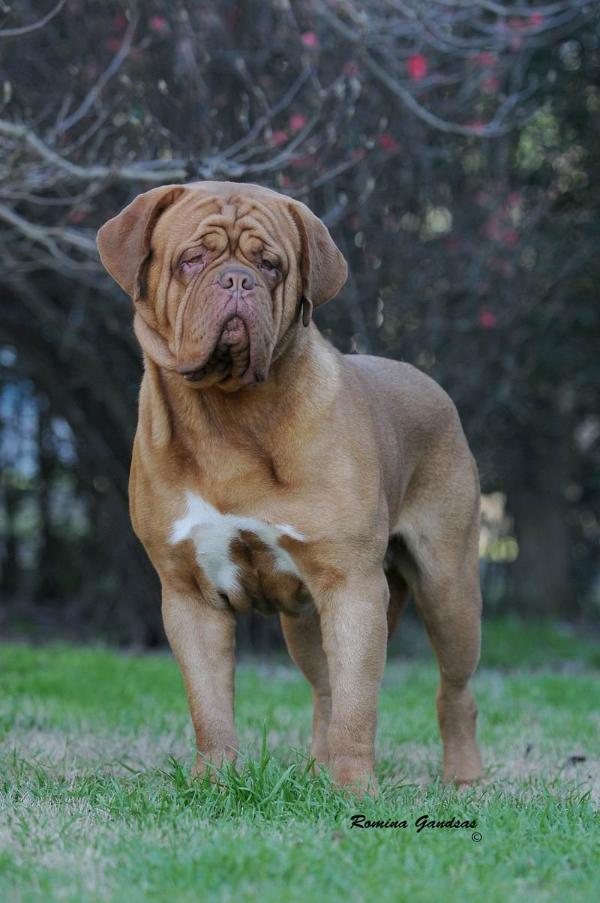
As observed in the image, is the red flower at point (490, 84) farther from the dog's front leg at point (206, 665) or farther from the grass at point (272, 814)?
the dog's front leg at point (206, 665)

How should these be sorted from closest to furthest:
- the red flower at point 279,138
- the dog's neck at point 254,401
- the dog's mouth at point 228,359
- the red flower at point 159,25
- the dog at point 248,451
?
the dog's mouth at point 228,359, the dog at point 248,451, the dog's neck at point 254,401, the red flower at point 279,138, the red flower at point 159,25

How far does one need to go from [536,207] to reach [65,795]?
6536 mm

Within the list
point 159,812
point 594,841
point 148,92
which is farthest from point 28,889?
point 148,92

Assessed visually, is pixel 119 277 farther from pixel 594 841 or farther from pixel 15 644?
pixel 15 644

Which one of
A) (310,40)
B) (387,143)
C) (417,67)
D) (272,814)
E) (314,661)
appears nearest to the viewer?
(272,814)

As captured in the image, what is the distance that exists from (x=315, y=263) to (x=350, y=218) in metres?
4.39

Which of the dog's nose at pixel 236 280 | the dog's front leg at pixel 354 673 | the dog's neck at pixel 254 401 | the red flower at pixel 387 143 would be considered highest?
the red flower at pixel 387 143

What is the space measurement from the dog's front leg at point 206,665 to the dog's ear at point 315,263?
959 mm

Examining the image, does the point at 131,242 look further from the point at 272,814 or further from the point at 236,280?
the point at 272,814

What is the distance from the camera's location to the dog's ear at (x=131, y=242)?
12.9 feet

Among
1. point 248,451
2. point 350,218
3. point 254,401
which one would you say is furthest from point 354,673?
point 350,218

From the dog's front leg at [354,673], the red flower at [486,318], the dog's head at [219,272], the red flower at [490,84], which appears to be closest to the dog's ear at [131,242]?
the dog's head at [219,272]

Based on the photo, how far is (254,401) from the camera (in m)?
3.99

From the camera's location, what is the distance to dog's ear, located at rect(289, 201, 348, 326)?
13.2 feet
